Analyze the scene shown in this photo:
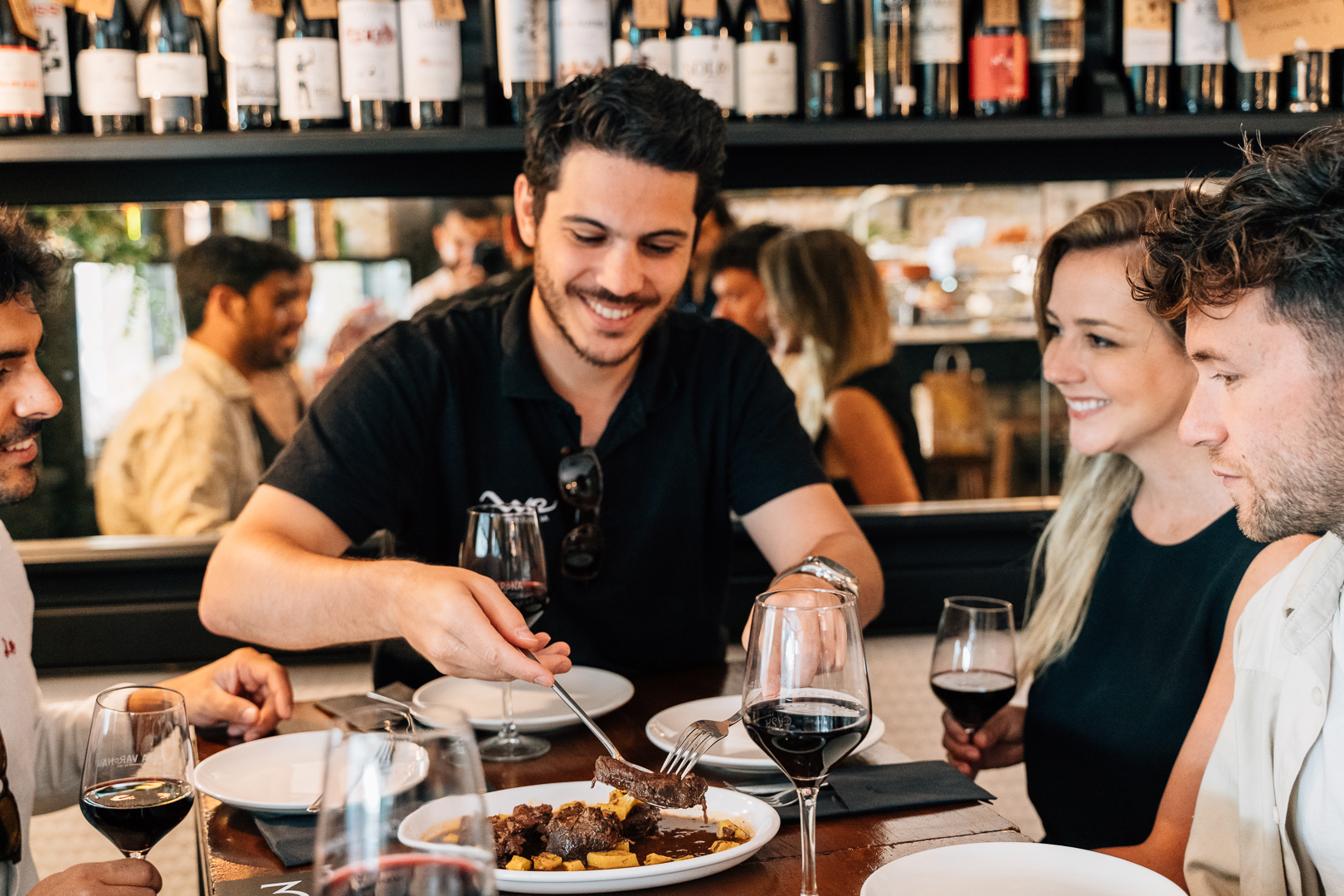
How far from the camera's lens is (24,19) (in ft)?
6.84

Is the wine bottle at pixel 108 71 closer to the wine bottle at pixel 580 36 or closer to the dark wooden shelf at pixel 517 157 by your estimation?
the dark wooden shelf at pixel 517 157

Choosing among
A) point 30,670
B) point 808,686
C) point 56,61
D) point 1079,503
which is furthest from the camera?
point 56,61

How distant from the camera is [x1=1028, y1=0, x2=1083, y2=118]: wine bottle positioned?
234 cm

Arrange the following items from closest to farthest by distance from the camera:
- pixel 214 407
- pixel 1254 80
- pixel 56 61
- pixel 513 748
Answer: pixel 513 748 < pixel 56 61 < pixel 1254 80 < pixel 214 407

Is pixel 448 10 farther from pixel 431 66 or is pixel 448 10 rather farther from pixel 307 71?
pixel 307 71

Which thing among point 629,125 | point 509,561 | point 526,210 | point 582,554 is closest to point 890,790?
point 509,561

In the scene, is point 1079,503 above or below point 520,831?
above

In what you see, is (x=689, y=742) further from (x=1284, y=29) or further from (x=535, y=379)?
(x=1284, y=29)

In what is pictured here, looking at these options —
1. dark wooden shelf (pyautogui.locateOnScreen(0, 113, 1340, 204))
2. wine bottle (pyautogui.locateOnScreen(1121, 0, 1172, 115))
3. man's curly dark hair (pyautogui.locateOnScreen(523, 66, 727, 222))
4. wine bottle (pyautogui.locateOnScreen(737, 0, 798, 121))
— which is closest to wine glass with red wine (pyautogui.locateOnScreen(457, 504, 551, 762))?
man's curly dark hair (pyautogui.locateOnScreen(523, 66, 727, 222))

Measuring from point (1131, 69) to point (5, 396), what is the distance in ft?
6.90

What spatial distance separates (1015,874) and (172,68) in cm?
198

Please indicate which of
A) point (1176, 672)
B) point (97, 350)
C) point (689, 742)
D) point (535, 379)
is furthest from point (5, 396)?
point (1176, 672)

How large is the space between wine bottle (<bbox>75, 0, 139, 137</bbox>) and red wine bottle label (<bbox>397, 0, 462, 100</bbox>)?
50cm

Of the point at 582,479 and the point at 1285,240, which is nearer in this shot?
the point at 1285,240
